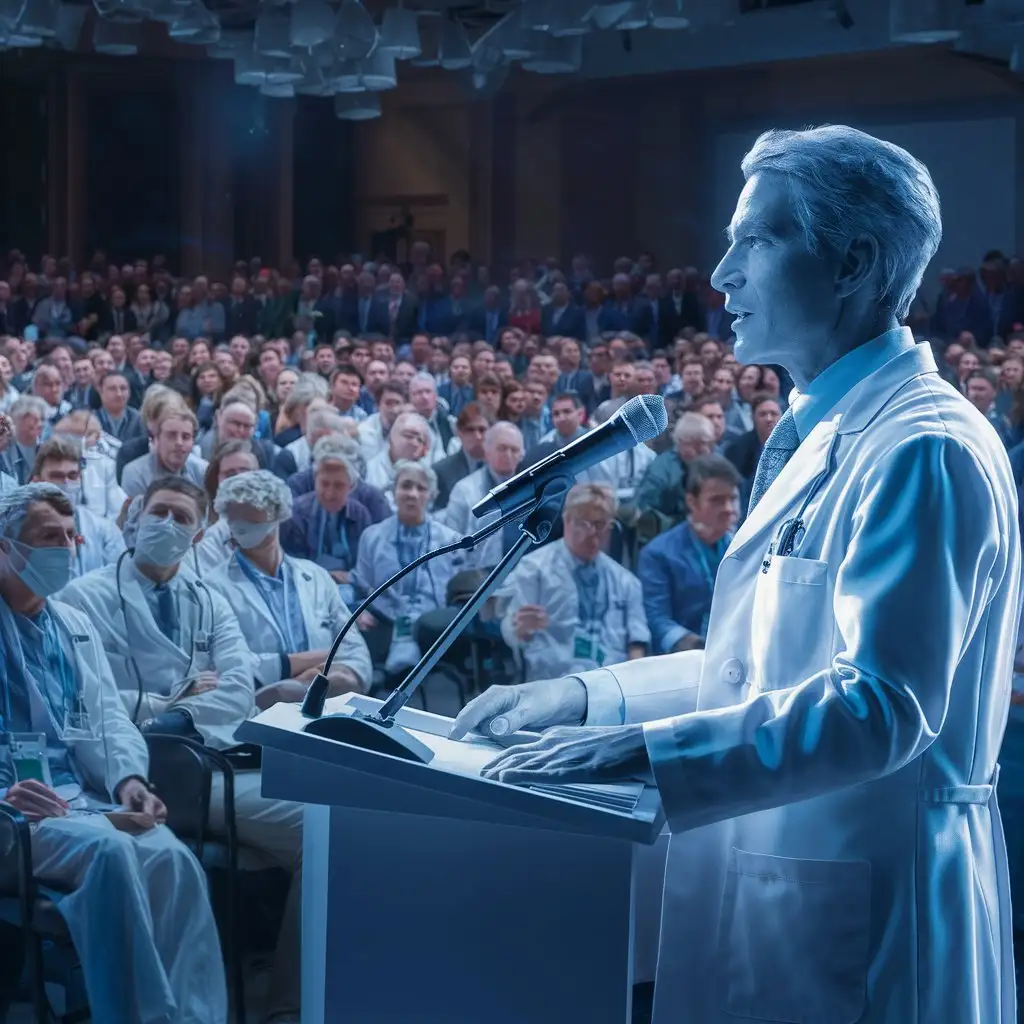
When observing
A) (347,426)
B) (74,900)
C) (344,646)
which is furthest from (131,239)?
(74,900)

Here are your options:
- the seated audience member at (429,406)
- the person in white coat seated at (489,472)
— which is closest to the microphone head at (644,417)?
the person in white coat seated at (489,472)

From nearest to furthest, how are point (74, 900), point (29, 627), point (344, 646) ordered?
point (74, 900), point (29, 627), point (344, 646)

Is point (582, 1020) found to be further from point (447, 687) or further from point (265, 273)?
point (265, 273)

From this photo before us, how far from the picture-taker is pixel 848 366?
1383 millimetres

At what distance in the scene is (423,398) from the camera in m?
9.38

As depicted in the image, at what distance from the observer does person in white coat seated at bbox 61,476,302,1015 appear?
11.6 ft

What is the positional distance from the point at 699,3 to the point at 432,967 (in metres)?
12.5

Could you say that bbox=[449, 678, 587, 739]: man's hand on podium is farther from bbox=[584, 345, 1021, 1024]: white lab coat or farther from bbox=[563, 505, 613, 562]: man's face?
bbox=[563, 505, 613, 562]: man's face

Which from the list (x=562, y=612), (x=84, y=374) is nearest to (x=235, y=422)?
(x=562, y=612)

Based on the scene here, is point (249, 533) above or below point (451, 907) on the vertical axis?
below

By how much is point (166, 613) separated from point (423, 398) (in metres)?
5.64

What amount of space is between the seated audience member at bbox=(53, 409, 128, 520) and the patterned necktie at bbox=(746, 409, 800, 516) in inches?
194

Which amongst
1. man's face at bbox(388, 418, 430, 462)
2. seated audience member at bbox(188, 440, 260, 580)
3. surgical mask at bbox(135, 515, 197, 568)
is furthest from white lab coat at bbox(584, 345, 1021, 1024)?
man's face at bbox(388, 418, 430, 462)

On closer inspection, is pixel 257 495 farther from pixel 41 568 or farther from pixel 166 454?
pixel 166 454
